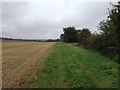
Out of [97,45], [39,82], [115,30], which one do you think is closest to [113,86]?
[39,82]

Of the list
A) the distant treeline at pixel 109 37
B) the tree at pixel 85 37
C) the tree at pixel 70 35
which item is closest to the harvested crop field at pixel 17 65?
the distant treeline at pixel 109 37

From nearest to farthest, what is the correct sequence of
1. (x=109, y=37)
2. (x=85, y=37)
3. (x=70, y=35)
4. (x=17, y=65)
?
1. (x=17, y=65)
2. (x=109, y=37)
3. (x=85, y=37)
4. (x=70, y=35)

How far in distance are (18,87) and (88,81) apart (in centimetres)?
332

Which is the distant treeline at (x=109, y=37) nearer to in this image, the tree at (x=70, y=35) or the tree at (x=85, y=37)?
the tree at (x=85, y=37)

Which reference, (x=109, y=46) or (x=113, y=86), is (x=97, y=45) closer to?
(x=109, y=46)

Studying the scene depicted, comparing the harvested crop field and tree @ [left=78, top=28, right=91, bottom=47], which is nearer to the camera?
the harvested crop field

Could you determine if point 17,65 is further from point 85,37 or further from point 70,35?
point 70,35

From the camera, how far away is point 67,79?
13.5m

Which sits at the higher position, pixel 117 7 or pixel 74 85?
pixel 117 7

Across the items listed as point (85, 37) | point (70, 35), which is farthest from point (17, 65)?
point (70, 35)

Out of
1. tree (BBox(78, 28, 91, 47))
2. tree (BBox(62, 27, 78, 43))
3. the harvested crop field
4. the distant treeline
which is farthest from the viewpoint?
tree (BBox(62, 27, 78, 43))

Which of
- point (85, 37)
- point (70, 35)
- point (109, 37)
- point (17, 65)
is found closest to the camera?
point (17, 65)

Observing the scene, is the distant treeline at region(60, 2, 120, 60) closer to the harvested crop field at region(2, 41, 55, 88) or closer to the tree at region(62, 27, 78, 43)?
the harvested crop field at region(2, 41, 55, 88)

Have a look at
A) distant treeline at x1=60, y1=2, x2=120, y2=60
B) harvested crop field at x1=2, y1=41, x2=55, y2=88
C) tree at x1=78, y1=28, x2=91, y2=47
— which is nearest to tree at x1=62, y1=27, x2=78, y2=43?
tree at x1=78, y1=28, x2=91, y2=47
